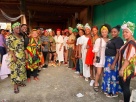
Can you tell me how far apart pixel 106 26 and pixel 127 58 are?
1.09 meters

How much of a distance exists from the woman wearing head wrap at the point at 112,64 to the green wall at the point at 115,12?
2.92 m

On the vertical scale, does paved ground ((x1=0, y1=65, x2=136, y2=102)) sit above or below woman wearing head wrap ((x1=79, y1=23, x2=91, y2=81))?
below

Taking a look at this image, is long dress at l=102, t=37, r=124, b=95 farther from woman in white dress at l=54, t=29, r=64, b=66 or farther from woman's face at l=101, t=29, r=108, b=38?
woman in white dress at l=54, t=29, r=64, b=66

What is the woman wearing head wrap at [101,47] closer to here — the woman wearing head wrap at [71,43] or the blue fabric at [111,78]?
the blue fabric at [111,78]

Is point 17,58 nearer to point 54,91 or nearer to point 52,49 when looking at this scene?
point 54,91

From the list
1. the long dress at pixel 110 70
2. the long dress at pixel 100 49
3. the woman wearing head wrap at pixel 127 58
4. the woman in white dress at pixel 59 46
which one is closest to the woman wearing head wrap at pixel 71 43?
the woman in white dress at pixel 59 46

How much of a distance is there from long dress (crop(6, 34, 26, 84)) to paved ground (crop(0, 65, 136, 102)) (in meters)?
0.41

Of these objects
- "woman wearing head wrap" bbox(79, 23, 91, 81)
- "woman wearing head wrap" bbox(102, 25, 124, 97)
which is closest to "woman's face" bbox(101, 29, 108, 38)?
"woman wearing head wrap" bbox(102, 25, 124, 97)

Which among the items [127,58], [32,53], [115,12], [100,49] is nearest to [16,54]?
[32,53]

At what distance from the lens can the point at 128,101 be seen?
A: 2875 millimetres

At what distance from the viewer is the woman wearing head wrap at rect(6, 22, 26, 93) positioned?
3545mm

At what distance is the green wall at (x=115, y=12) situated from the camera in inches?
228

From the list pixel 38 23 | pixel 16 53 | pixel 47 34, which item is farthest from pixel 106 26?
pixel 38 23

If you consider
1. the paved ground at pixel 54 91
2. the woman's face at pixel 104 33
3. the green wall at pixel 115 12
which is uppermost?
the green wall at pixel 115 12
